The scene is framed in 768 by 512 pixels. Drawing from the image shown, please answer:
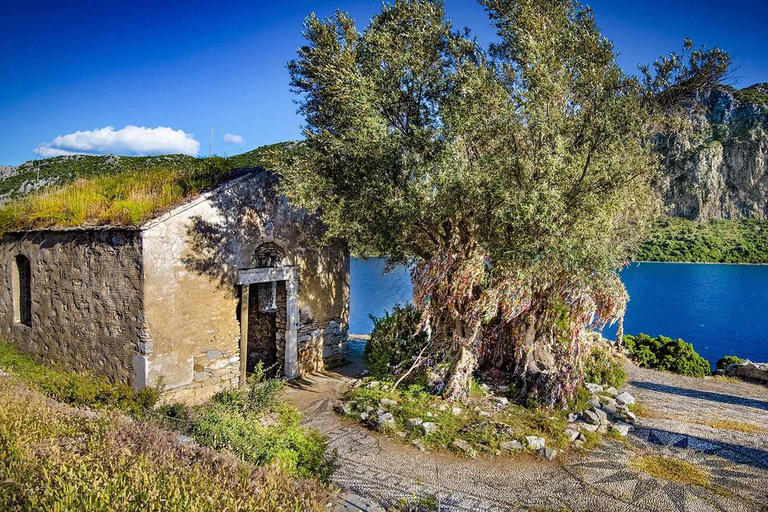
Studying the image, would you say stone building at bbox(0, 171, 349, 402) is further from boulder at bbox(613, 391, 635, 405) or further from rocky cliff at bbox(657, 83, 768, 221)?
rocky cliff at bbox(657, 83, 768, 221)

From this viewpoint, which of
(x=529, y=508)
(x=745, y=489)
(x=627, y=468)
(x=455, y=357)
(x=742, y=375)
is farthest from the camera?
(x=742, y=375)

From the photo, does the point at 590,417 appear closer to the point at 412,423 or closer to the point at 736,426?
the point at 736,426

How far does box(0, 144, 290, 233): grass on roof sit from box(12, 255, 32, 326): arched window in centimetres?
114

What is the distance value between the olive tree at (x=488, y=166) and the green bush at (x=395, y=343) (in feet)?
3.43

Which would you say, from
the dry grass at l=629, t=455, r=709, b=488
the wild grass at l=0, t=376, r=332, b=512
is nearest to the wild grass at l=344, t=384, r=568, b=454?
the dry grass at l=629, t=455, r=709, b=488

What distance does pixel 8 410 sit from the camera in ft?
19.6

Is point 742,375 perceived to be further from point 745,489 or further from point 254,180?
point 254,180

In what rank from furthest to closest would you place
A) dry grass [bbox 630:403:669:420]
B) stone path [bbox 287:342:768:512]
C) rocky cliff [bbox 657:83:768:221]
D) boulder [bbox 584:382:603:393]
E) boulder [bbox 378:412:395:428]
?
rocky cliff [bbox 657:83:768:221]
boulder [bbox 584:382:603:393]
dry grass [bbox 630:403:669:420]
boulder [bbox 378:412:395:428]
stone path [bbox 287:342:768:512]

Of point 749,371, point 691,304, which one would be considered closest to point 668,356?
point 749,371

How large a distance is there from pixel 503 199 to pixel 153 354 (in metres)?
8.05

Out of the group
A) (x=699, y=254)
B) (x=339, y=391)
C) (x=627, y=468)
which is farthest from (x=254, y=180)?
(x=699, y=254)

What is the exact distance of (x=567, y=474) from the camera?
7.65 metres

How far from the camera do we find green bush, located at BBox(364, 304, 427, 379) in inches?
480

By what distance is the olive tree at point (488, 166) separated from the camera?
8.88 metres
